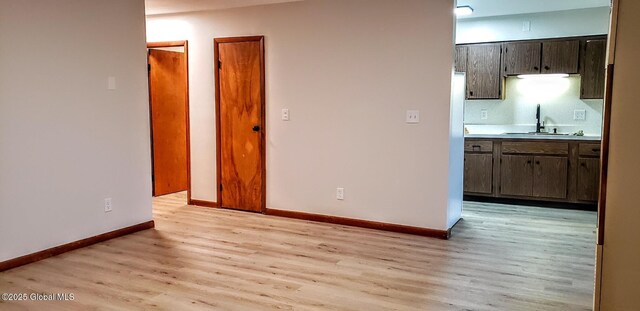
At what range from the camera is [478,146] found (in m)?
5.82

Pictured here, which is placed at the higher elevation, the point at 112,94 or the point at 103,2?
the point at 103,2

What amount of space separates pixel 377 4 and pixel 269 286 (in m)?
2.69

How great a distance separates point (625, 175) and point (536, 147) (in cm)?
379

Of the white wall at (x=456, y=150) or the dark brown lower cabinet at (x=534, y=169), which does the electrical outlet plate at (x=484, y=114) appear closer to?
the dark brown lower cabinet at (x=534, y=169)

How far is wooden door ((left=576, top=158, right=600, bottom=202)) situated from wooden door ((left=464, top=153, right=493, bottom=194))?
0.94 m

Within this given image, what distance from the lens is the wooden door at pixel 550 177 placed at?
5.45m

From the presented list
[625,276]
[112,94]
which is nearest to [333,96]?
[112,94]

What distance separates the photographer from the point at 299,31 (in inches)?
189

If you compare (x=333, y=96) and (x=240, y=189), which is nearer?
(x=333, y=96)

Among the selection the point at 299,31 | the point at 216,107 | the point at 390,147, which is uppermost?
the point at 299,31

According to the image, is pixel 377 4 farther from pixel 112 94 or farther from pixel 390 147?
pixel 112 94

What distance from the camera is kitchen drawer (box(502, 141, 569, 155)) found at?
5.43 metres

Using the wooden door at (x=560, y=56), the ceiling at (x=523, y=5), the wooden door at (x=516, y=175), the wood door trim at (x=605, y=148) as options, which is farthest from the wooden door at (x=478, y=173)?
the wood door trim at (x=605, y=148)

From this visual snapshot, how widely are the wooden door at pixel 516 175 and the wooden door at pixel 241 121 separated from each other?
286 centimetres
